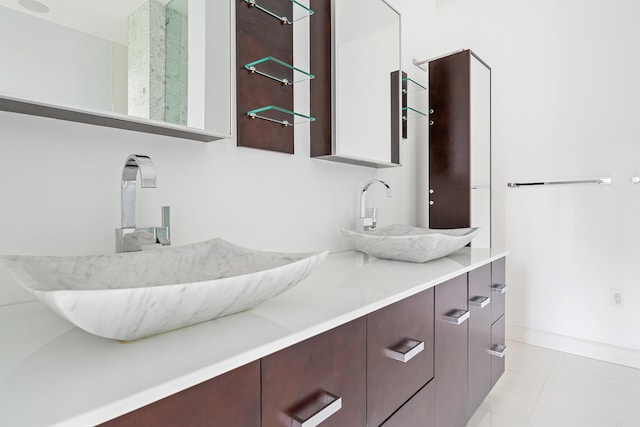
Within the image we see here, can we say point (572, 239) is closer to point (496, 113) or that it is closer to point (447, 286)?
point (496, 113)

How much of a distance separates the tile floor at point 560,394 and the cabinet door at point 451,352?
0.43 meters

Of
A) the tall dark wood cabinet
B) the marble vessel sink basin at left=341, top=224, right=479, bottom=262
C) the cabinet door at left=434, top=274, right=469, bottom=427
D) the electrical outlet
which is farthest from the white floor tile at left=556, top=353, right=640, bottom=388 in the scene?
the marble vessel sink basin at left=341, top=224, right=479, bottom=262

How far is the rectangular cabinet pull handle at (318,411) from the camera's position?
638 mm

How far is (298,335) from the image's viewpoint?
2.02 feet

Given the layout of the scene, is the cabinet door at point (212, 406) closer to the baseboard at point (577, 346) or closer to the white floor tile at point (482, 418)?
the white floor tile at point (482, 418)

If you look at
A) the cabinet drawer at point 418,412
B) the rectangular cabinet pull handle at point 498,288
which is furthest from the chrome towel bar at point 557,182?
the cabinet drawer at point 418,412

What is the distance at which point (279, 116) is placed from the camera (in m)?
1.34

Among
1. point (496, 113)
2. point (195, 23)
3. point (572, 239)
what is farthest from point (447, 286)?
point (496, 113)

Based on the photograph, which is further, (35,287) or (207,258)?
(207,258)

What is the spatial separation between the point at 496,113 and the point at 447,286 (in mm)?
1862

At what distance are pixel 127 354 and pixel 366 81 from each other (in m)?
1.58

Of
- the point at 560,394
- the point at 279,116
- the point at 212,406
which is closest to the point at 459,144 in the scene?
the point at 279,116

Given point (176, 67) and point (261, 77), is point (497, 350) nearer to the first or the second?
point (261, 77)

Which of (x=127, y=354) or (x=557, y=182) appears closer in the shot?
(x=127, y=354)
